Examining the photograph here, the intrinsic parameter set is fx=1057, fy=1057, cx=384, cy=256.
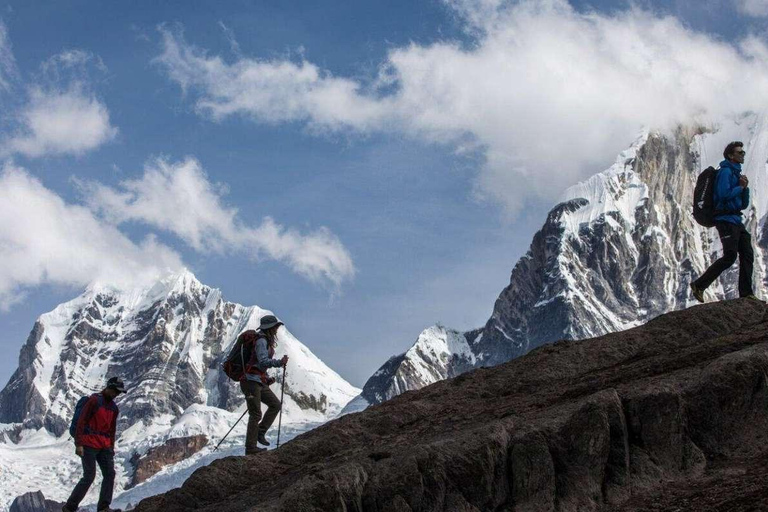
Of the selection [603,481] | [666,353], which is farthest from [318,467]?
[666,353]

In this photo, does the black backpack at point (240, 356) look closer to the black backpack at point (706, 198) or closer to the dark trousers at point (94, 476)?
the dark trousers at point (94, 476)

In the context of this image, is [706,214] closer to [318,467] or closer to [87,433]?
[318,467]

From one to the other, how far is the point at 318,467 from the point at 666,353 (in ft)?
19.1

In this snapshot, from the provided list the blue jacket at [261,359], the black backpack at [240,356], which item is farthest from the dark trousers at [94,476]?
the blue jacket at [261,359]

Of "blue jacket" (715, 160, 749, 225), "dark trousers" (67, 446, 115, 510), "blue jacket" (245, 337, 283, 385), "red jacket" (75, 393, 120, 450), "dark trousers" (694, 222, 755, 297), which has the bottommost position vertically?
"dark trousers" (67, 446, 115, 510)

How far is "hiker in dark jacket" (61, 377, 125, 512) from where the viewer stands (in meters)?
19.9

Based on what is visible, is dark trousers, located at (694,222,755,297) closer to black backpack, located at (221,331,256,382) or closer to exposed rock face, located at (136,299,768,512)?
exposed rock face, located at (136,299,768,512)

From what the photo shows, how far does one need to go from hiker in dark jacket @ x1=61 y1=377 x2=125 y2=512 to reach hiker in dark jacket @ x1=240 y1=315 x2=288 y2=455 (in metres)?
2.62

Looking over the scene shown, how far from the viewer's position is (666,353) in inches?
660

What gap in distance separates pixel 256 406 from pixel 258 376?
24.2 inches

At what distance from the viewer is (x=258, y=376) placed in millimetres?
20688

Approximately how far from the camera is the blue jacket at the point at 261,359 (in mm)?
20439

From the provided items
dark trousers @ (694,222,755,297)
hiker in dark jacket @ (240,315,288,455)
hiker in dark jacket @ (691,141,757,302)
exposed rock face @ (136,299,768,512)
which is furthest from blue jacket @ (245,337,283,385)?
hiker in dark jacket @ (691,141,757,302)

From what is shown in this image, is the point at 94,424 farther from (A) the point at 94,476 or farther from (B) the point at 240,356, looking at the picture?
(B) the point at 240,356
